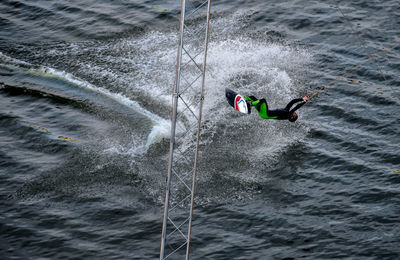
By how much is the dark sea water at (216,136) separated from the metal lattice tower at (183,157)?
605 millimetres

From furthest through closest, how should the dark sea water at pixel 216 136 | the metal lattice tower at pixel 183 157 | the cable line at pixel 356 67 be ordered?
the cable line at pixel 356 67 → the dark sea water at pixel 216 136 → the metal lattice tower at pixel 183 157

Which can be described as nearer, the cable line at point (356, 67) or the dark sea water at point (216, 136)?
the dark sea water at point (216, 136)

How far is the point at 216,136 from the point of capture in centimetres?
2494

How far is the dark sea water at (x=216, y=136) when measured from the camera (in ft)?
66.2

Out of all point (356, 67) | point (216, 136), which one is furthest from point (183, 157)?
point (356, 67)

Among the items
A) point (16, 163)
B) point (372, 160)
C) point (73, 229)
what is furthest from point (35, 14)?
point (372, 160)

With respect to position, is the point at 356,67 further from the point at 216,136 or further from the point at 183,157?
the point at 183,157

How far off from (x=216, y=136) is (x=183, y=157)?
222 cm

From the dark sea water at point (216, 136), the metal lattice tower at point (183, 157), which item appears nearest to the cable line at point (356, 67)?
the dark sea water at point (216, 136)

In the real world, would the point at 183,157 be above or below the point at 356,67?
below

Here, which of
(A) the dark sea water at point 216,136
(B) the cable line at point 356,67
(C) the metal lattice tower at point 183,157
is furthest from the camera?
(B) the cable line at point 356,67

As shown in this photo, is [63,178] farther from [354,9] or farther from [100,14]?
[354,9]

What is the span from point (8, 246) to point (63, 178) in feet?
13.7

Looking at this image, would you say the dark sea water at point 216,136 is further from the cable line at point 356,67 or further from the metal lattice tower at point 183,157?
the metal lattice tower at point 183,157
